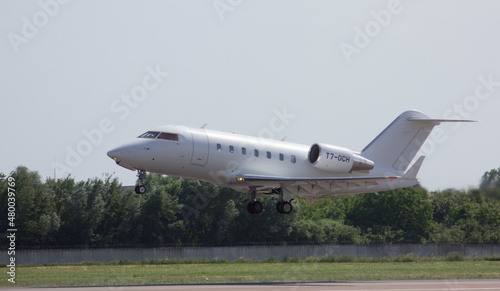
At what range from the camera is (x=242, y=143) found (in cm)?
3412

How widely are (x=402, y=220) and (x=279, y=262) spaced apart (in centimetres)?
1736

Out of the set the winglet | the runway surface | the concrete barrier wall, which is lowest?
the runway surface

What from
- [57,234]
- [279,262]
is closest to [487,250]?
[279,262]

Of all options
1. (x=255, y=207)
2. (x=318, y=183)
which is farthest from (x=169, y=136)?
(x=318, y=183)

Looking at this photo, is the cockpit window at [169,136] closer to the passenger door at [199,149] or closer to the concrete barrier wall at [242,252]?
the passenger door at [199,149]

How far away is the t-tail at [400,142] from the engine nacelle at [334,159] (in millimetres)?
1719

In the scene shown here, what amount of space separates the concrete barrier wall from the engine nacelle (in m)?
16.3

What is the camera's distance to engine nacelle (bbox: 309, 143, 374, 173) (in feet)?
119

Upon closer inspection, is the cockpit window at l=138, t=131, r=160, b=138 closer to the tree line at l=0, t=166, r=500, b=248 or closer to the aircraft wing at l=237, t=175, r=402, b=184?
the aircraft wing at l=237, t=175, r=402, b=184

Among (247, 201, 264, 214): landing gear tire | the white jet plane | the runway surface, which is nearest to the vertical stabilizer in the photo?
the white jet plane

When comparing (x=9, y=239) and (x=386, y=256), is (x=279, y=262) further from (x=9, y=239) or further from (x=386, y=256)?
(x=9, y=239)

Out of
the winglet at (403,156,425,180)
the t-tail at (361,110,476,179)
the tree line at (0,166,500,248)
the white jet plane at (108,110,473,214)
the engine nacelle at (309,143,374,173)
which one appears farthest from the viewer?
the tree line at (0,166,500,248)

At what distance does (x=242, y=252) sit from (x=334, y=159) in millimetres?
17085

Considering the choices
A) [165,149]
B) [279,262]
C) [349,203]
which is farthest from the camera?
[349,203]
